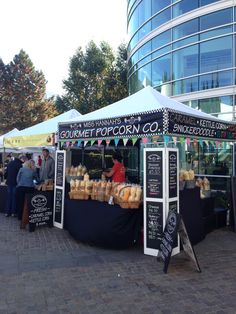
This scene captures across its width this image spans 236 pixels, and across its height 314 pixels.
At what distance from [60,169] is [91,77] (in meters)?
27.2

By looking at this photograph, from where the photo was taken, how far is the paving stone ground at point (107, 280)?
4.26 metres

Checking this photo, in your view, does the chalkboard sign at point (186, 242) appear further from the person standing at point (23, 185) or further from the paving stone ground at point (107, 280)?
the person standing at point (23, 185)

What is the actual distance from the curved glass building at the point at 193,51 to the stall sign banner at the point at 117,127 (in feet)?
25.7

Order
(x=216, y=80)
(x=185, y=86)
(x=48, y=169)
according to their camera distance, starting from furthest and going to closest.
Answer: (x=185, y=86) → (x=216, y=80) → (x=48, y=169)

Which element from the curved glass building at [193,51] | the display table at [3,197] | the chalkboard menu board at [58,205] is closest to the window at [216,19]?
the curved glass building at [193,51]

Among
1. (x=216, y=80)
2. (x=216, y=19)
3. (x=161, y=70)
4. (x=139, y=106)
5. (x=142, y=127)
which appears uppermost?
(x=216, y=19)

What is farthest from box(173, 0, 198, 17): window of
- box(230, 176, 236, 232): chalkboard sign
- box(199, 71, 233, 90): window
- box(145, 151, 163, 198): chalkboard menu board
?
box(145, 151, 163, 198): chalkboard menu board

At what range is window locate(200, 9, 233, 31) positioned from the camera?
46.0 ft

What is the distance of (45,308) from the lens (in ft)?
13.7

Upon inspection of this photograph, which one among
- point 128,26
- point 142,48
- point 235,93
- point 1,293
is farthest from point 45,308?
point 128,26

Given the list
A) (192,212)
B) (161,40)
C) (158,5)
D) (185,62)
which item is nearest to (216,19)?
(185,62)

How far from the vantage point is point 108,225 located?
260 inches

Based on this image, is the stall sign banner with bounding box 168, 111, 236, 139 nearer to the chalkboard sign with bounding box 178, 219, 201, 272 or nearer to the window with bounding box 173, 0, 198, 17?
the chalkboard sign with bounding box 178, 219, 201, 272

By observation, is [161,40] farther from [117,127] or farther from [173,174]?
[173,174]
